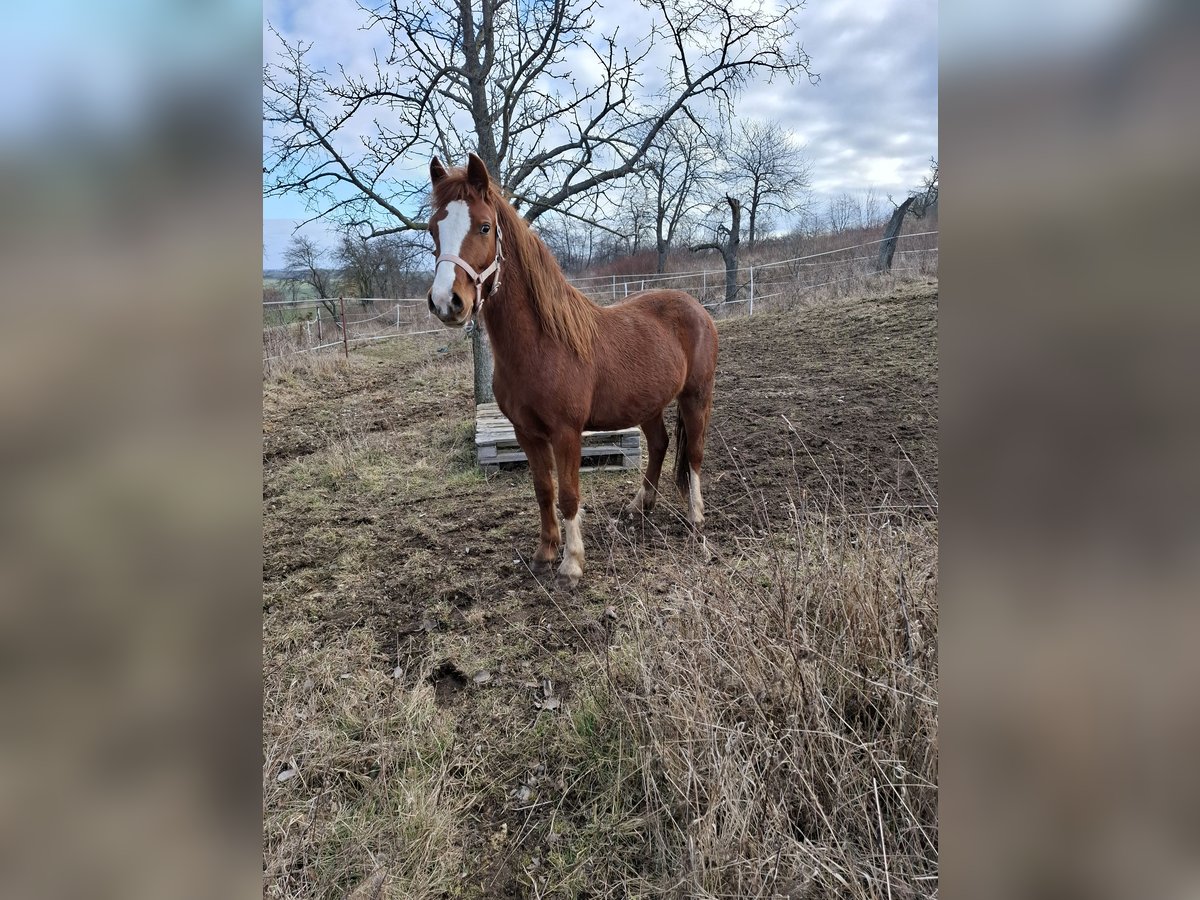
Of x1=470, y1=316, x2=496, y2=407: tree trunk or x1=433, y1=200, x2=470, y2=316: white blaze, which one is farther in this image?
x1=470, y1=316, x2=496, y2=407: tree trunk

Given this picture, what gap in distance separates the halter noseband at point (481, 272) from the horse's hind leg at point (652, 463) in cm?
165

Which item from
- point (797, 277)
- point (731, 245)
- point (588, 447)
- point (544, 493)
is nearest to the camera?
point (544, 493)

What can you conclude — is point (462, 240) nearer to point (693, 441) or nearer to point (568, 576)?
point (568, 576)

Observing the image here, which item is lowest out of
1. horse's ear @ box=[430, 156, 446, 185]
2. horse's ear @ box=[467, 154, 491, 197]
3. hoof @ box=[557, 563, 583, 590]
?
hoof @ box=[557, 563, 583, 590]

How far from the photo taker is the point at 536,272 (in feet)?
9.05

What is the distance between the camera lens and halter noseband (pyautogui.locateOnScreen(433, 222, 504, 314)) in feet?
7.73
